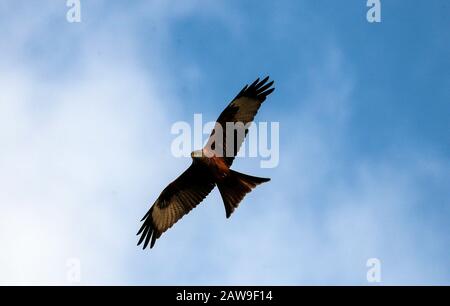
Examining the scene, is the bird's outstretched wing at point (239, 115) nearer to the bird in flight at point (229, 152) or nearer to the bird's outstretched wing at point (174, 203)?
the bird in flight at point (229, 152)

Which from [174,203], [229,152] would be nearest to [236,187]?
[229,152]

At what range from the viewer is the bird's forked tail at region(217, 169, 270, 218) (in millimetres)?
9789

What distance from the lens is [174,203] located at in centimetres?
1094

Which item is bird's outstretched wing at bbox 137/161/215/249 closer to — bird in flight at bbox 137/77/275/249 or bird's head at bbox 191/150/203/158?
bird in flight at bbox 137/77/275/249

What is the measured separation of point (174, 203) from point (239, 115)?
2038 millimetres

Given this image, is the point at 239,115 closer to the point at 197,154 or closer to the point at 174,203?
the point at 197,154

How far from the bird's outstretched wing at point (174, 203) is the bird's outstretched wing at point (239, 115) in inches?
29.9

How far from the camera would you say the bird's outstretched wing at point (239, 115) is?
33.1 ft
